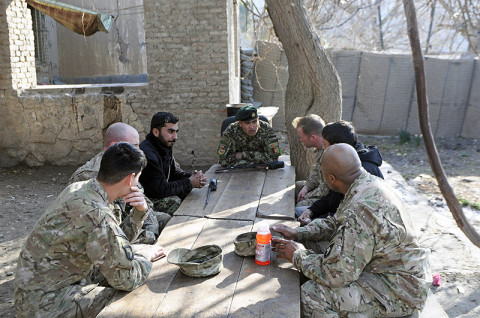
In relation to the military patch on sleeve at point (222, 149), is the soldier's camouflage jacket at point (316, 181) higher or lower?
lower

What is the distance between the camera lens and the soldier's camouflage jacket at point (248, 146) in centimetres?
518

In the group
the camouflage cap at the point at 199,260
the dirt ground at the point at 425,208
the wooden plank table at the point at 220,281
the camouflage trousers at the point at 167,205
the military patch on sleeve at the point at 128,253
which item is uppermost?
the military patch on sleeve at the point at 128,253

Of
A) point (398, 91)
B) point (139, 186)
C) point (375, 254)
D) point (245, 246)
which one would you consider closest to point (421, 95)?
point (375, 254)

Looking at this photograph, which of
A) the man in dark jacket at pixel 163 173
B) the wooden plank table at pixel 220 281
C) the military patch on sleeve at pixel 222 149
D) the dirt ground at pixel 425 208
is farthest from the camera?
the military patch on sleeve at pixel 222 149

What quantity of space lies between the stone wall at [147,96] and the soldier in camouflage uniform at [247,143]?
242 cm

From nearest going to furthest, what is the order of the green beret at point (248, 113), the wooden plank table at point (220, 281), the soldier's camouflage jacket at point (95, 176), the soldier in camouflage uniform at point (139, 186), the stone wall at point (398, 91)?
the wooden plank table at point (220, 281) < the soldier's camouflage jacket at point (95, 176) < the soldier in camouflage uniform at point (139, 186) < the green beret at point (248, 113) < the stone wall at point (398, 91)

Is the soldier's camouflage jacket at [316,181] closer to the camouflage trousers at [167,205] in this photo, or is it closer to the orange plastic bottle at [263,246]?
the camouflage trousers at [167,205]

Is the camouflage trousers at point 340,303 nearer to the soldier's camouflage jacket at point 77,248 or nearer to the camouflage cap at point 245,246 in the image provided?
the camouflage cap at point 245,246

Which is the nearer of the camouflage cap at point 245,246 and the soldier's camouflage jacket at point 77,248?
the soldier's camouflage jacket at point 77,248

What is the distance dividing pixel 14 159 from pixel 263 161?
5.36 metres

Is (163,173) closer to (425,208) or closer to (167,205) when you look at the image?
(167,205)

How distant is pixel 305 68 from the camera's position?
18.7 ft

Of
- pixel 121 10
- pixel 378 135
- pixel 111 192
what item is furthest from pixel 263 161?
pixel 121 10

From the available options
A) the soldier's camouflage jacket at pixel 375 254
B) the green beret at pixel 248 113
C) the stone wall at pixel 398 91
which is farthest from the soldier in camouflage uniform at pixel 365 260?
the stone wall at pixel 398 91
